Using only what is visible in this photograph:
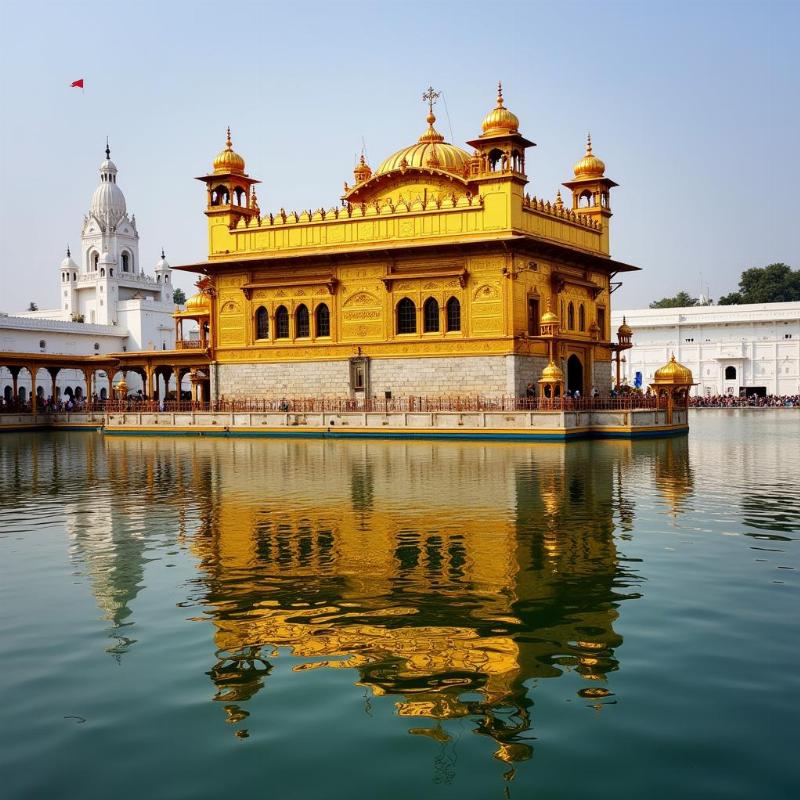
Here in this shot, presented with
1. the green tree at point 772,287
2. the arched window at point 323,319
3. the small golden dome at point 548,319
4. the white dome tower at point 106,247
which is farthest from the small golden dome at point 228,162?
the green tree at point 772,287

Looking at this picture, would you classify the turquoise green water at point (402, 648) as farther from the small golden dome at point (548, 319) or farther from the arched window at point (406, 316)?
the arched window at point (406, 316)

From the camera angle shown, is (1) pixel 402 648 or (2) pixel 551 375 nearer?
(1) pixel 402 648

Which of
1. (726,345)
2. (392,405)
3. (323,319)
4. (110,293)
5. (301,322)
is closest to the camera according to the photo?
(392,405)

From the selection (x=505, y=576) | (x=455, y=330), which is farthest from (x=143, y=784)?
(x=455, y=330)

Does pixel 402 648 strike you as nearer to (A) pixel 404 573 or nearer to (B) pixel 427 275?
(A) pixel 404 573

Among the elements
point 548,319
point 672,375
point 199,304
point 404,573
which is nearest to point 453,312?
point 548,319

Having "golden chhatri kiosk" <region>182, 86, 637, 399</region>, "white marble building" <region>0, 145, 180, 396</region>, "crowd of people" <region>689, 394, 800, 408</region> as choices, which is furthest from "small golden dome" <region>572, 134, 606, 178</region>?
"white marble building" <region>0, 145, 180, 396</region>

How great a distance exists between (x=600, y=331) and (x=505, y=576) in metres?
31.8

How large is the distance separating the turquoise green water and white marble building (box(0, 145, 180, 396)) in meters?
58.9

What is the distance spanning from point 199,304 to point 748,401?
38397 mm

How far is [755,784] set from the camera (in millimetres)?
4262

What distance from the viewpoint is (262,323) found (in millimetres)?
38156

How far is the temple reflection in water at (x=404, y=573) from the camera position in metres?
5.68

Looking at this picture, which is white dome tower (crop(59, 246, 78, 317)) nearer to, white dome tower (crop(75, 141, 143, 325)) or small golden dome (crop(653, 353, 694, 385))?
white dome tower (crop(75, 141, 143, 325))
